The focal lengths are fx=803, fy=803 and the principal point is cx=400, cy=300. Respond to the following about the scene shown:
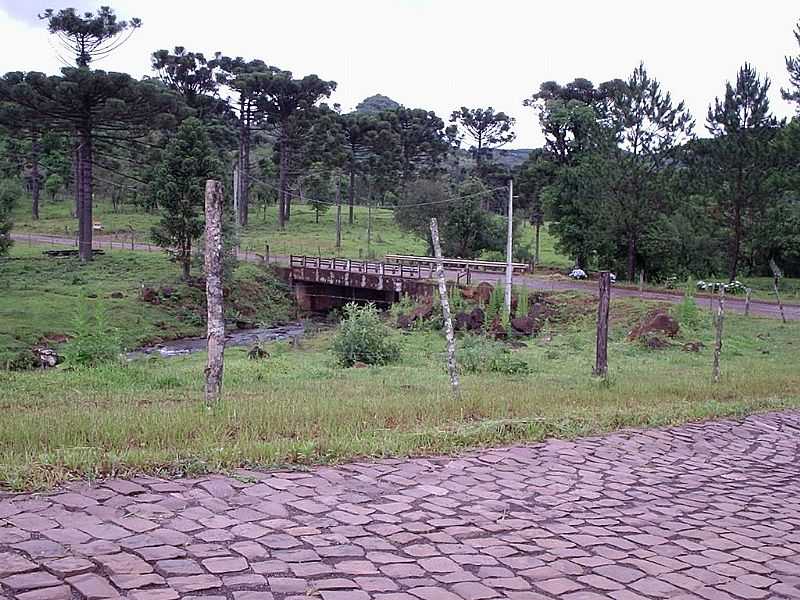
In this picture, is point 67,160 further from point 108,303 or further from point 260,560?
point 260,560

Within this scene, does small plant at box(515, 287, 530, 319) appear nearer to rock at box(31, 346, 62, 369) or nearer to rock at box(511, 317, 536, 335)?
rock at box(511, 317, 536, 335)

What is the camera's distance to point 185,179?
123 feet

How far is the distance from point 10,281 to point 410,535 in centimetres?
3827

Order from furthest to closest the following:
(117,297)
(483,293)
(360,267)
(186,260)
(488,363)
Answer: (360,267)
(186,260)
(117,297)
(483,293)
(488,363)

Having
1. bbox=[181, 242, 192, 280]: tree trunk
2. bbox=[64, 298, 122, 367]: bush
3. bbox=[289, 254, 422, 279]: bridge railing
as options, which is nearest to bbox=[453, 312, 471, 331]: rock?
bbox=[289, 254, 422, 279]: bridge railing

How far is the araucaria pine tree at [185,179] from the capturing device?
37469mm

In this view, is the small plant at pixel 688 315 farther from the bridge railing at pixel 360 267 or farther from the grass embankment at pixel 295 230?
the grass embankment at pixel 295 230

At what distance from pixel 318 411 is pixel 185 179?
31.1 meters

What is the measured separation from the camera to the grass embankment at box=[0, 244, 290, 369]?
30141 mm

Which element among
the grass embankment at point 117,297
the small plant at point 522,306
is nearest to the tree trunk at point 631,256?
the small plant at point 522,306

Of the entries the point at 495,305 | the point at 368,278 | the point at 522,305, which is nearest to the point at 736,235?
the point at 522,305

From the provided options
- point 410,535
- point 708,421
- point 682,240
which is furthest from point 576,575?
point 682,240

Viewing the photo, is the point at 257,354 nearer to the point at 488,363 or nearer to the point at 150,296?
the point at 488,363

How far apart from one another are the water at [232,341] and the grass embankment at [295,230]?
18426 mm
